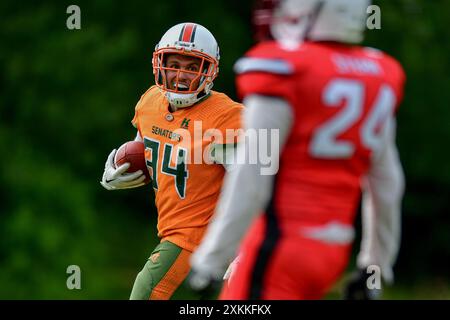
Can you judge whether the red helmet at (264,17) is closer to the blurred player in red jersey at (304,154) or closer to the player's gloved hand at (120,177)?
the blurred player in red jersey at (304,154)

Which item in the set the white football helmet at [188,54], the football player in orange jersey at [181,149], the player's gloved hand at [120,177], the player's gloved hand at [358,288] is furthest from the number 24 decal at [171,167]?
the player's gloved hand at [358,288]

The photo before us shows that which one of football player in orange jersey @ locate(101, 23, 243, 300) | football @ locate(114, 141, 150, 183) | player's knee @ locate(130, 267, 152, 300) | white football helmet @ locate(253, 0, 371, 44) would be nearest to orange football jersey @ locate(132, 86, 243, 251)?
football player in orange jersey @ locate(101, 23, 243, 300)

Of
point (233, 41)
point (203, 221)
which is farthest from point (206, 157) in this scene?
point (233, 41)

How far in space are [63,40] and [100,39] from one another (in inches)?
18.5

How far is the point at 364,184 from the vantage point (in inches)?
171

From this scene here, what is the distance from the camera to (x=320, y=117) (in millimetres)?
3924

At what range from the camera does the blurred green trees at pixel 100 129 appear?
13578 millimetres

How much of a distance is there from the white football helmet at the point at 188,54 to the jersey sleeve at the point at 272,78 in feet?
6.46

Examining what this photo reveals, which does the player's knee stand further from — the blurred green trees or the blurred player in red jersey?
the blurred green trees

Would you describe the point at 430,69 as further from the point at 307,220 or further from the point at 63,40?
the point at 307,220

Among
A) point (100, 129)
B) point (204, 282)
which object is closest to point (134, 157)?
point (204, 282)

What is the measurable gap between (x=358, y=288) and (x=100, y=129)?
33.6 ft

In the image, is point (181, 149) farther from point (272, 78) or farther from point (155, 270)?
point (272, 78)

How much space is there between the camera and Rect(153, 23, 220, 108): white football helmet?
5.85 metres
